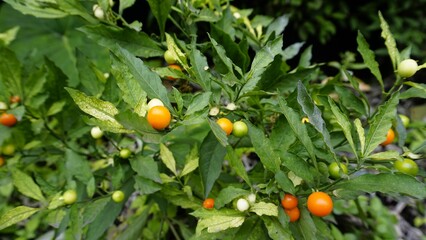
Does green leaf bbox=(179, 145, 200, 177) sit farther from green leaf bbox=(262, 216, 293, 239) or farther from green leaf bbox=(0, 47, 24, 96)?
green leaf bbox=(0, 47, 24, 96)

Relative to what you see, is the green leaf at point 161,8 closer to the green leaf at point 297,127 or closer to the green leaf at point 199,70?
the green leaf at point 199,70

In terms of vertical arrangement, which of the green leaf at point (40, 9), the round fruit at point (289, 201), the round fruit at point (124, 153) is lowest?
the round fruit at point (124, 153)

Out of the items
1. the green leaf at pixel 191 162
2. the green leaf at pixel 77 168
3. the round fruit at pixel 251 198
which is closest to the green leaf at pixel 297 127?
the round fruit at pixel 251 198

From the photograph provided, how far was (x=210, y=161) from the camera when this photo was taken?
2.66ft

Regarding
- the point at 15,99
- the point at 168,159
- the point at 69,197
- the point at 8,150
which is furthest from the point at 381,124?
the point at 8,150

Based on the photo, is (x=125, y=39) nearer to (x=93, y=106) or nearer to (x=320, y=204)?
(x=93, y=106)

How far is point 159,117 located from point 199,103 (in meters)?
0.08

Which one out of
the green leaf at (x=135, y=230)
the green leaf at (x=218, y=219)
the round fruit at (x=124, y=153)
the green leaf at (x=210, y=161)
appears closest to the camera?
the green leaf at (x=218, y=219)

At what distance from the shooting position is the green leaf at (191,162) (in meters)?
0.88

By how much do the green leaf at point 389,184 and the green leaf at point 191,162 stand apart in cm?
31

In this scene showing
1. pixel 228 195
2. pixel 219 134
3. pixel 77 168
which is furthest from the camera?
pixel 77 168

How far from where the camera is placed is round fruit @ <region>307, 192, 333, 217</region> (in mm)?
657

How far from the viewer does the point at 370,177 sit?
0.68 metres

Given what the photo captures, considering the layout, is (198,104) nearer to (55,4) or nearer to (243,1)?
(55,4)
